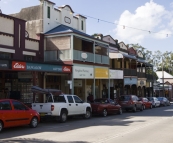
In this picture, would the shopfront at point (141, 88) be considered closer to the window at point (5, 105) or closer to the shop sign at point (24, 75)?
the shop sign at point (24, 75)

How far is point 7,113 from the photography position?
1279cm

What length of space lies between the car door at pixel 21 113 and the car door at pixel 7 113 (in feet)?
0.90

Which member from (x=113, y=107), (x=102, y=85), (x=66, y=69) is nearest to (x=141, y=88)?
(x=102, y=85)

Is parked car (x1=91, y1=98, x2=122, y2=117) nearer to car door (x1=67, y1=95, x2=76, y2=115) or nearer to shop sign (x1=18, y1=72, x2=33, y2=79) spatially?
car door (x1=67, y1=95, x2=76, y2=115)

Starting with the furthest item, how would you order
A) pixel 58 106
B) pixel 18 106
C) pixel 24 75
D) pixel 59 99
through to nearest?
pixel 24 75, pixel 59 99, pixel 58 106, pixel 18 106

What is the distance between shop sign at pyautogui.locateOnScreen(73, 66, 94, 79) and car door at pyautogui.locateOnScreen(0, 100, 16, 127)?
10674 millimetres

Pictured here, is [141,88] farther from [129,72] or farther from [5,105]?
[5,105]

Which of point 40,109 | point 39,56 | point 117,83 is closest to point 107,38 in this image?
point 117,83

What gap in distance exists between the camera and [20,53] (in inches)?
856

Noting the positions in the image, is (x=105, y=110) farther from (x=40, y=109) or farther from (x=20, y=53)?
→ (x=20, y=53)

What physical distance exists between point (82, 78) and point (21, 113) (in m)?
12.1

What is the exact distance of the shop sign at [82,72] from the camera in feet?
77.7

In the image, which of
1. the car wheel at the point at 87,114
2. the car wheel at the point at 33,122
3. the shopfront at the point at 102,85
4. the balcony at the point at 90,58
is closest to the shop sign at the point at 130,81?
the shopfront at the point at 102,85

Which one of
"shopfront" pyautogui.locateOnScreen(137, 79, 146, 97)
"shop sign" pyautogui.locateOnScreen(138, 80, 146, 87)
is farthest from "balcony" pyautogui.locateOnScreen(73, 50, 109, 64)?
"shopfront" pyautogui.locateOnScreen(137, 79, 146, 97)
